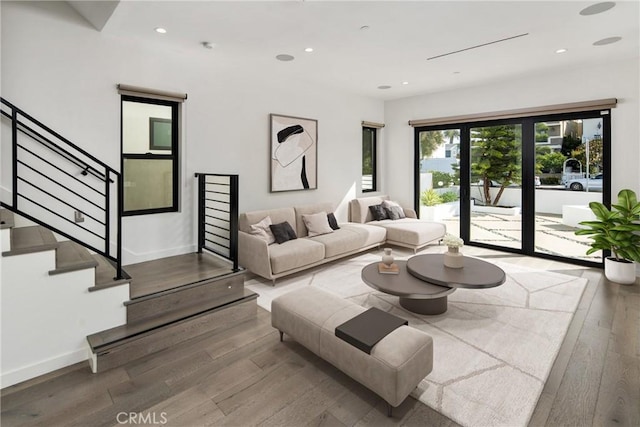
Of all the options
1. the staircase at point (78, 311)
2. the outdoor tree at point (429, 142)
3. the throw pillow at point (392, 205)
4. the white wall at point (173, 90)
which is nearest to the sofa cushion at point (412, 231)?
the throw pillow at point (392, 205)

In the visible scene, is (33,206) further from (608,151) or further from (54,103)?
(608,151)

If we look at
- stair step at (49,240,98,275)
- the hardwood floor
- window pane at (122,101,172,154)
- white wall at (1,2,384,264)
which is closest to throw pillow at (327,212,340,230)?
white wall at (1,2,384,264)

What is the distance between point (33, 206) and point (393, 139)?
19.5 feet

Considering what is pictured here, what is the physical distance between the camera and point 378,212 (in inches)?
250

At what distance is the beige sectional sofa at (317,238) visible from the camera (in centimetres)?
414

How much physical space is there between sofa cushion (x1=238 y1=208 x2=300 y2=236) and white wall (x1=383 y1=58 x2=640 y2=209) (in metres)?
2.95

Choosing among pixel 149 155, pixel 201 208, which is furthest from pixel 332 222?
pixel 149 155

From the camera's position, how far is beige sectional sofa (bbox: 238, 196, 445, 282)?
4.14m

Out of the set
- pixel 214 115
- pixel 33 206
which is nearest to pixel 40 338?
pixel 33 206

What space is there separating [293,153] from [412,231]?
233 centimetres

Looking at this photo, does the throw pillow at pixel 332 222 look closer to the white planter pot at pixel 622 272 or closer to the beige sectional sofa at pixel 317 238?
the beige sectional sofa at pixel 317 238

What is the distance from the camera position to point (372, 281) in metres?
3.28

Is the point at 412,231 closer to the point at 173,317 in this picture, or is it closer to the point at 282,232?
the point at 282,232

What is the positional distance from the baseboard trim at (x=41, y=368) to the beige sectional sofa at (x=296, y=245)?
1993 mm
